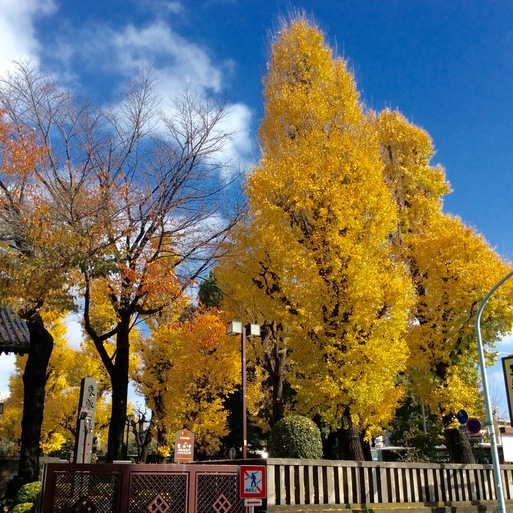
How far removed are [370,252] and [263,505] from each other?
6.94m

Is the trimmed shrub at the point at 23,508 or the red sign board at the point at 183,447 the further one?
the red sign board at the point at 183,447

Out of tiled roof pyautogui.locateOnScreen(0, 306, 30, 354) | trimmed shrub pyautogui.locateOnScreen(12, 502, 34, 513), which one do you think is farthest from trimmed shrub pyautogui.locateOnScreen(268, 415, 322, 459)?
tiled roof pyautogui.locateOnScreen(0, 306, 30, 354)

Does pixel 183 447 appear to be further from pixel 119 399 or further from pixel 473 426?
pixel 473 426

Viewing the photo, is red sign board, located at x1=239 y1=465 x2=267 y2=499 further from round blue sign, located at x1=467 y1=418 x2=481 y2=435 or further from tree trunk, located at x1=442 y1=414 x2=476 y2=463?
tree trunk, located at x1=442 y1=414 x2=476 y2=463

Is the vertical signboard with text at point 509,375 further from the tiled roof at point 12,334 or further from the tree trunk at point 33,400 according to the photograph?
the tiled roof at point 12,334

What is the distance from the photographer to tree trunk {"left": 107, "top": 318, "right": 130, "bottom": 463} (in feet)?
41.7

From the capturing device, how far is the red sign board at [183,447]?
1723 centimetres

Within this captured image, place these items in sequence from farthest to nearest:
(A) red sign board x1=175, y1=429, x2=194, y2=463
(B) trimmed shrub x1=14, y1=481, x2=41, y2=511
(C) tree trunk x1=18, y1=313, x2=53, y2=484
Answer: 1. (A) red sign board x1=175, y1=429, x2=194, y2=463
2. (C) tree trunk x1=18, y1=313, x2=53, y2=484
3. (B) trimmed shrub x1=14, y1=481, x2=41, y2=511

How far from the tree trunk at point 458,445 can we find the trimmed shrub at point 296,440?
7.26m

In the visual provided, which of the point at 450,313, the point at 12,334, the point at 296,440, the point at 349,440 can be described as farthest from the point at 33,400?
the point at 450,313

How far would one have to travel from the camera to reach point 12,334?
1370 centimetres

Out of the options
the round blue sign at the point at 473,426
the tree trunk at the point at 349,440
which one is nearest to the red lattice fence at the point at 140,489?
the tree trunk at the point at 349,440

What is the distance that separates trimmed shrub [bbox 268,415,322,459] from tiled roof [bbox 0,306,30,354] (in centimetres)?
750

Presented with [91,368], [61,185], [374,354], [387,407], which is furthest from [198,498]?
[91,368]
